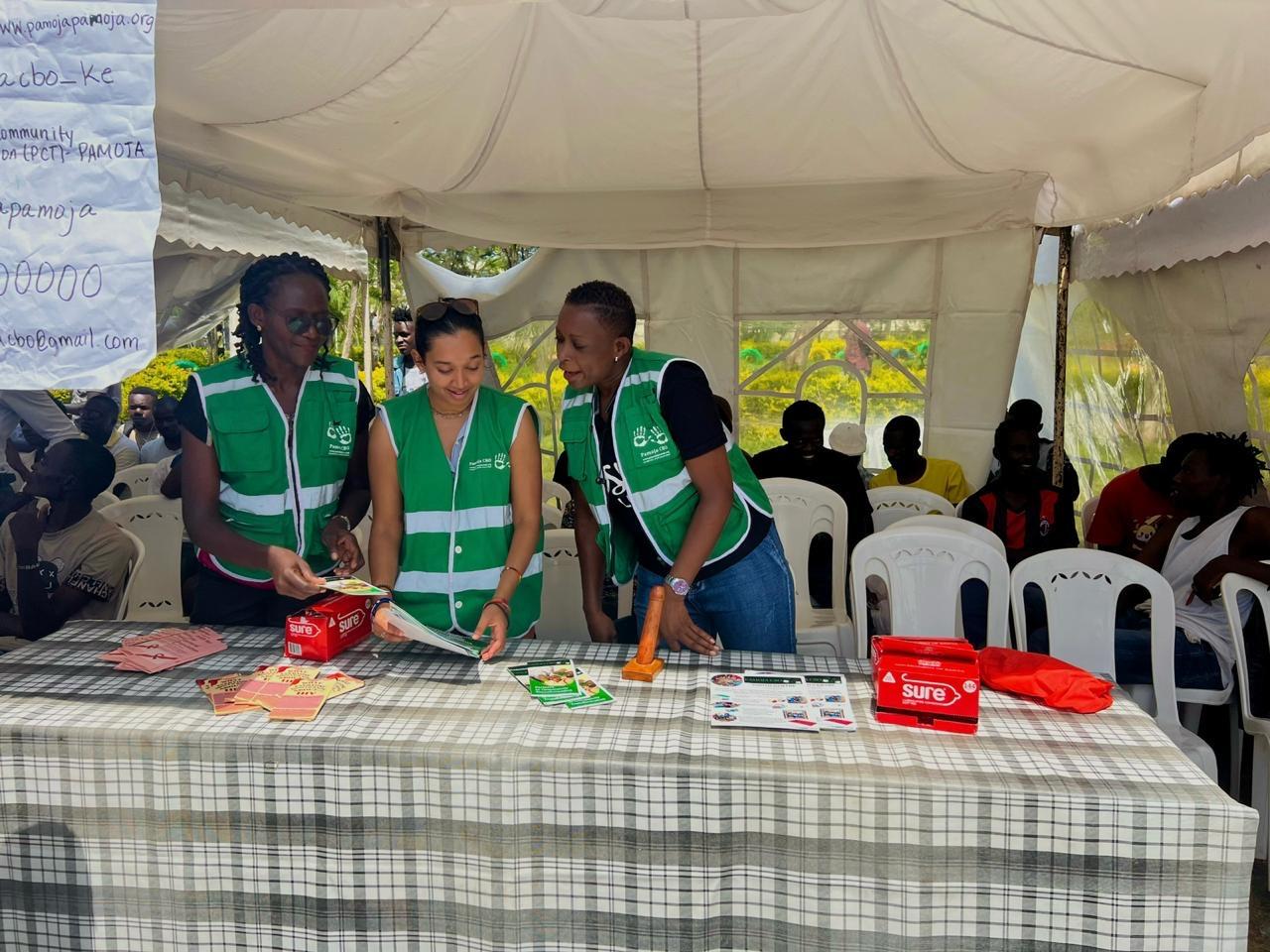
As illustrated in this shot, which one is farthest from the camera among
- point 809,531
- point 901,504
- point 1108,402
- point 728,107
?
point 1108,402

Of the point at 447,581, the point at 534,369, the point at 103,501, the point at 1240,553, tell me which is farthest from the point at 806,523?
the point at 103,501

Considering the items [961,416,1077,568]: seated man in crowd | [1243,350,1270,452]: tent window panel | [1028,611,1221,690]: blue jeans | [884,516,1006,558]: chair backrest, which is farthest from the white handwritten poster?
[1243,350,1270,452]: tent window panel

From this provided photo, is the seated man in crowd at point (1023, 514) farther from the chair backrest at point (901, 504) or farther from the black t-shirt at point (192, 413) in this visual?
the black t-shirt at point (192, 413)

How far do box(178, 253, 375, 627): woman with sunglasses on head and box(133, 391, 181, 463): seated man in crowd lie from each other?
3.21m

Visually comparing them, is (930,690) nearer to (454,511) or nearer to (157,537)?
(454,511)

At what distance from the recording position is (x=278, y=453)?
2.58 metres

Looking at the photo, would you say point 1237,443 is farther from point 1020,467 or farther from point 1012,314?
point 1012,314

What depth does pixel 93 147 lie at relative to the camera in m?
1.78

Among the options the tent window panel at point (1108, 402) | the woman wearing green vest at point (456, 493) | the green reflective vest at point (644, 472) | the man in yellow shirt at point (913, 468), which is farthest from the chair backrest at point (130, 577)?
the tent window panel at point (1108, 402)

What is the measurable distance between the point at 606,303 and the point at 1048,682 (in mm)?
1332

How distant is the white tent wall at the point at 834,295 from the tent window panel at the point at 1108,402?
96 centimetres

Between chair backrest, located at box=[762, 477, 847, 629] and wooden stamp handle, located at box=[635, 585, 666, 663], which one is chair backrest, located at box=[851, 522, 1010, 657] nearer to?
chair backrest, located at box=[762, 477, 847, 629]

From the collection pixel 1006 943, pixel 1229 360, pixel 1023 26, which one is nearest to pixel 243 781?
pixel 1006 943

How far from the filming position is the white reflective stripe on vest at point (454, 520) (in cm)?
243
